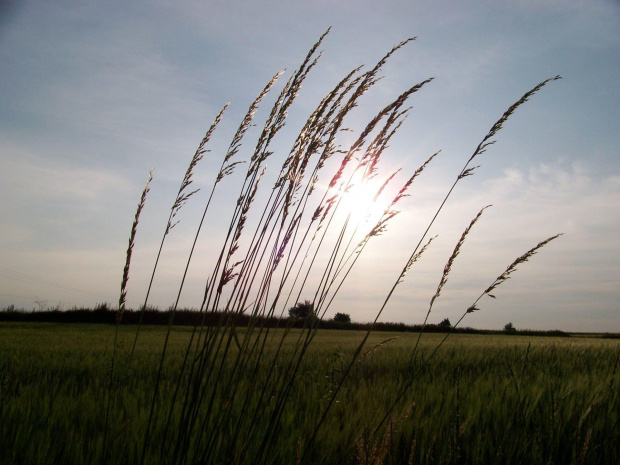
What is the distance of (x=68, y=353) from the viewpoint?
297 inches

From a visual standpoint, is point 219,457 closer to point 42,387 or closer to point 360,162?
point 360,162

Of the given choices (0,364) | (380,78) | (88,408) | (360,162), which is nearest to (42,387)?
(0,364)

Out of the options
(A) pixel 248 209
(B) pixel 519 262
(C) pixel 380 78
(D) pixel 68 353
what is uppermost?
(C) pixel 380 78

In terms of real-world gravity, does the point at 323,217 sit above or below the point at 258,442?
above

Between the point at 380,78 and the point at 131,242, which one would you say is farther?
the point at 380,78

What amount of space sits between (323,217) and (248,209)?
1.24 feet

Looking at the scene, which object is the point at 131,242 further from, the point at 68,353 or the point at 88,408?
the point at 68,353

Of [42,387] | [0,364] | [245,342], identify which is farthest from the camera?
[0,364]

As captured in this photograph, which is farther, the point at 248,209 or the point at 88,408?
the point at 88,408

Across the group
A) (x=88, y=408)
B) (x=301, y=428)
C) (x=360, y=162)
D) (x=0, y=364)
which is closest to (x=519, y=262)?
(x=360, y=162)

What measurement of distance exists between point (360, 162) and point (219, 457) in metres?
1.67

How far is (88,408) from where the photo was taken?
2.85 metres

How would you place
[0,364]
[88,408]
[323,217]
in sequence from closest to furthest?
1. [323,217]
2. [88,408]
3. [0,364]

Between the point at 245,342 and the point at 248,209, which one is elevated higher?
the point at 248,209
